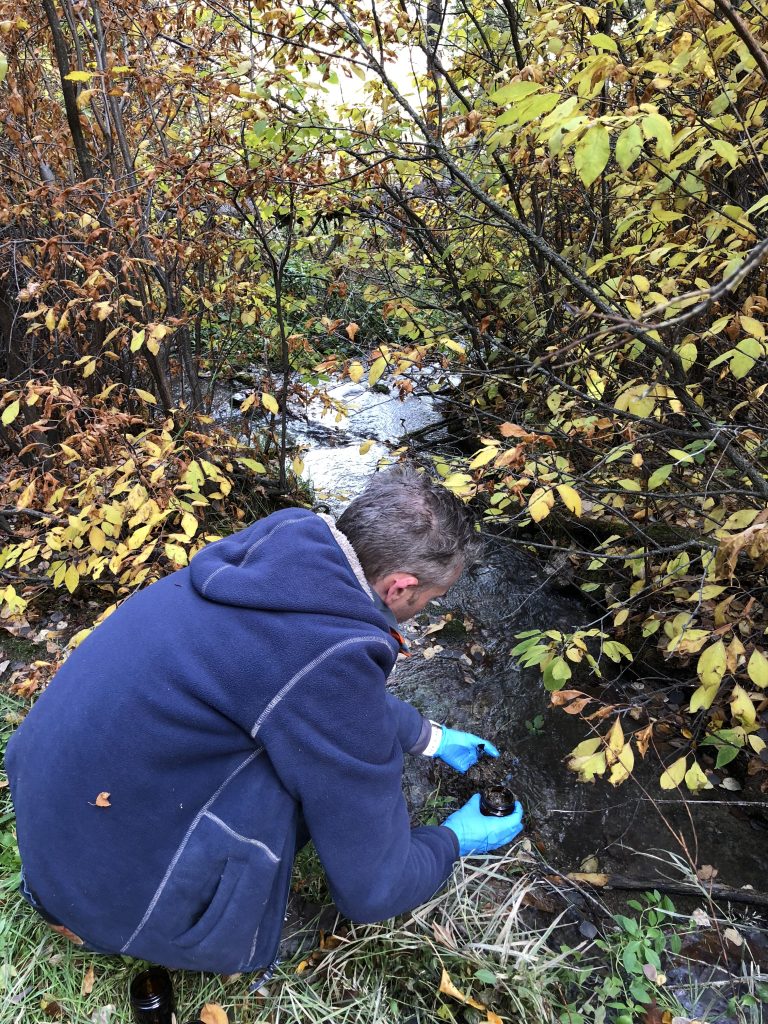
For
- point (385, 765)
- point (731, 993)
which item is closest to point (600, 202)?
point (385, 765)

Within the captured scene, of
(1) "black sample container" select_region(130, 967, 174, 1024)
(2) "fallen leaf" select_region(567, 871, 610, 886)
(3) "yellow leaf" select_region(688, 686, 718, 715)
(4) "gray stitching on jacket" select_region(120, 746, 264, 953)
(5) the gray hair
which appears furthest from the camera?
(2) "fallen leaf" select_region(567, 871, 610, 886)

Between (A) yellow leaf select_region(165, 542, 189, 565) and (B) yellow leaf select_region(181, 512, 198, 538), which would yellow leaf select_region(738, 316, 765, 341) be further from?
(A) yellow leaf select_region(165, 542, 189, 565)

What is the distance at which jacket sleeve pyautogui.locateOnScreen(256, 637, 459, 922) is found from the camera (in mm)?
1415

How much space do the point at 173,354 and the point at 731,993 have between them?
4.66 m

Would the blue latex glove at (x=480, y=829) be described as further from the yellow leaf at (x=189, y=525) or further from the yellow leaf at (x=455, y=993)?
the yellow leaf at (x=189, y=525)

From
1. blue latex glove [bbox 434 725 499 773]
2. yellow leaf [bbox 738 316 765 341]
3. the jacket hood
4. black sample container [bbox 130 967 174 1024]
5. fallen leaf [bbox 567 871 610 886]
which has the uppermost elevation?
yellow leaf [bbox 738 316 765 341]

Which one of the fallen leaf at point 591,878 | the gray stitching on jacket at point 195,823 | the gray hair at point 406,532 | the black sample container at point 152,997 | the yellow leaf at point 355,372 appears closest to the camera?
the gray stitching on jacket at point 195,823

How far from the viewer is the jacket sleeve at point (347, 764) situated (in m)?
1.42

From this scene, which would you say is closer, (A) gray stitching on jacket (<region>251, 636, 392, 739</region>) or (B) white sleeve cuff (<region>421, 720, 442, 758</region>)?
(A) gray stitching on jacket (<region>251, 636, 392, 739</region>)

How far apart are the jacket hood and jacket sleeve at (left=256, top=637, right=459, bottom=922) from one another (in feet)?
0.35

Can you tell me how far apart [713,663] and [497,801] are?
1.23 metres

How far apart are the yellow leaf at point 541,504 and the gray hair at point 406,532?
279 mm

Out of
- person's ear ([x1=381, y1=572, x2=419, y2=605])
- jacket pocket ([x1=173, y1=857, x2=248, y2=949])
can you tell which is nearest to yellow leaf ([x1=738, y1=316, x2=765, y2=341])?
person's ear ([x1=381, y1=572, x2=419, y2=605])

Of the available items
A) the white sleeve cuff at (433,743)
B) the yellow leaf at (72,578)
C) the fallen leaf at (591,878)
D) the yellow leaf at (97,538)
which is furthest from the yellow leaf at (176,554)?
the fallen leaf at (591,878)
